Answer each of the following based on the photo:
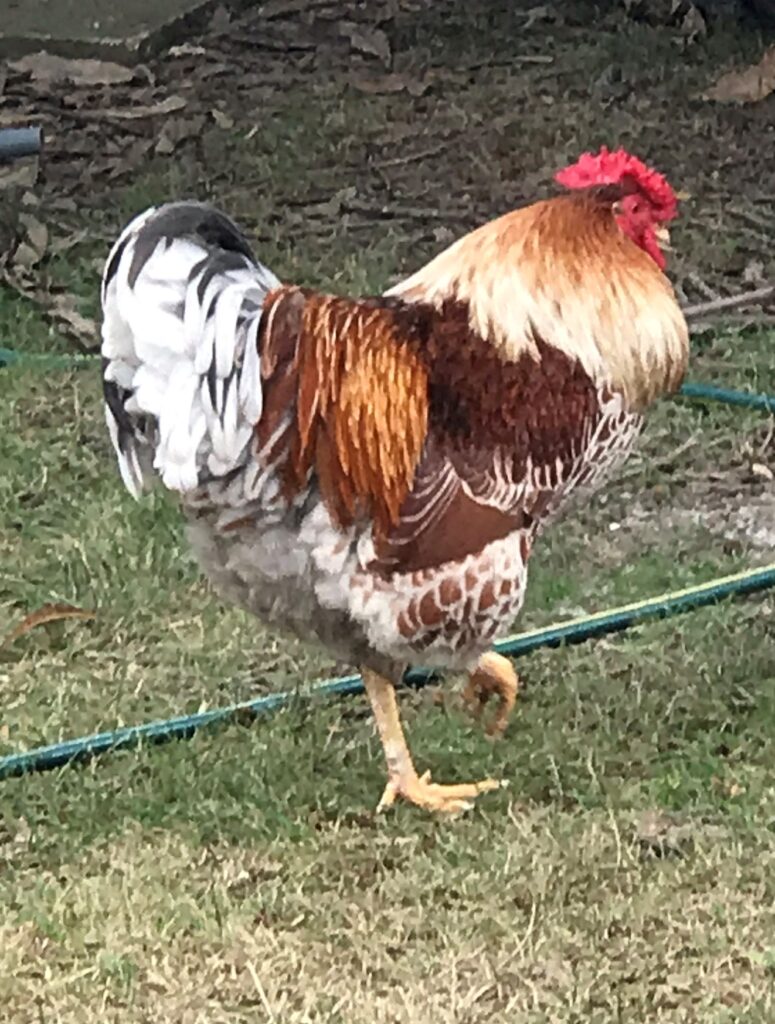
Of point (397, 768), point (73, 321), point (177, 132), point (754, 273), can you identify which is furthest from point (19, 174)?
point (397, 768)

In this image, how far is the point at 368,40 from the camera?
7164mm

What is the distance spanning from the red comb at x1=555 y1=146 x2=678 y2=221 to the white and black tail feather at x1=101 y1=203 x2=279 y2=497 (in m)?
0.62

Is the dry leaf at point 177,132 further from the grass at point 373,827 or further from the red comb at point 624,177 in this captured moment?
the red comb at point 624,177

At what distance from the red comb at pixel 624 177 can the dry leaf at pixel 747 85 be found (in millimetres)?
4075

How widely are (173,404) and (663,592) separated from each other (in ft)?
4.97

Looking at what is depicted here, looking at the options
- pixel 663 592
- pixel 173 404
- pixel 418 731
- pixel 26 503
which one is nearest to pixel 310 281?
pixel 26 503

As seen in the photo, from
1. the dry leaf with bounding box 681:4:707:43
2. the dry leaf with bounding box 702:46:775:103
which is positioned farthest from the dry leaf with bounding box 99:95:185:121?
the dry leaf with bounding box 681:4:707:43

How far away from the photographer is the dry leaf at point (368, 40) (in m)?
7.11

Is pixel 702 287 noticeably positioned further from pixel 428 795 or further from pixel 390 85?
pixel 428 795

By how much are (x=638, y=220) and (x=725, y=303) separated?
180 cm

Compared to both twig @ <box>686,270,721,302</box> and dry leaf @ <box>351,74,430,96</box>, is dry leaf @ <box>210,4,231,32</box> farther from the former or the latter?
twig @ <box>686,270,721,302</box>

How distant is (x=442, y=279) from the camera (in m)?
2.69

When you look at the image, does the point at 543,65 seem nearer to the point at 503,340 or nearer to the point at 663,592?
the point at 663,592

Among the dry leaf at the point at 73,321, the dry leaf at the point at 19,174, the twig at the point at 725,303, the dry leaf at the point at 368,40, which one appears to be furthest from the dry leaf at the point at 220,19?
the twig at the point at 725,303
